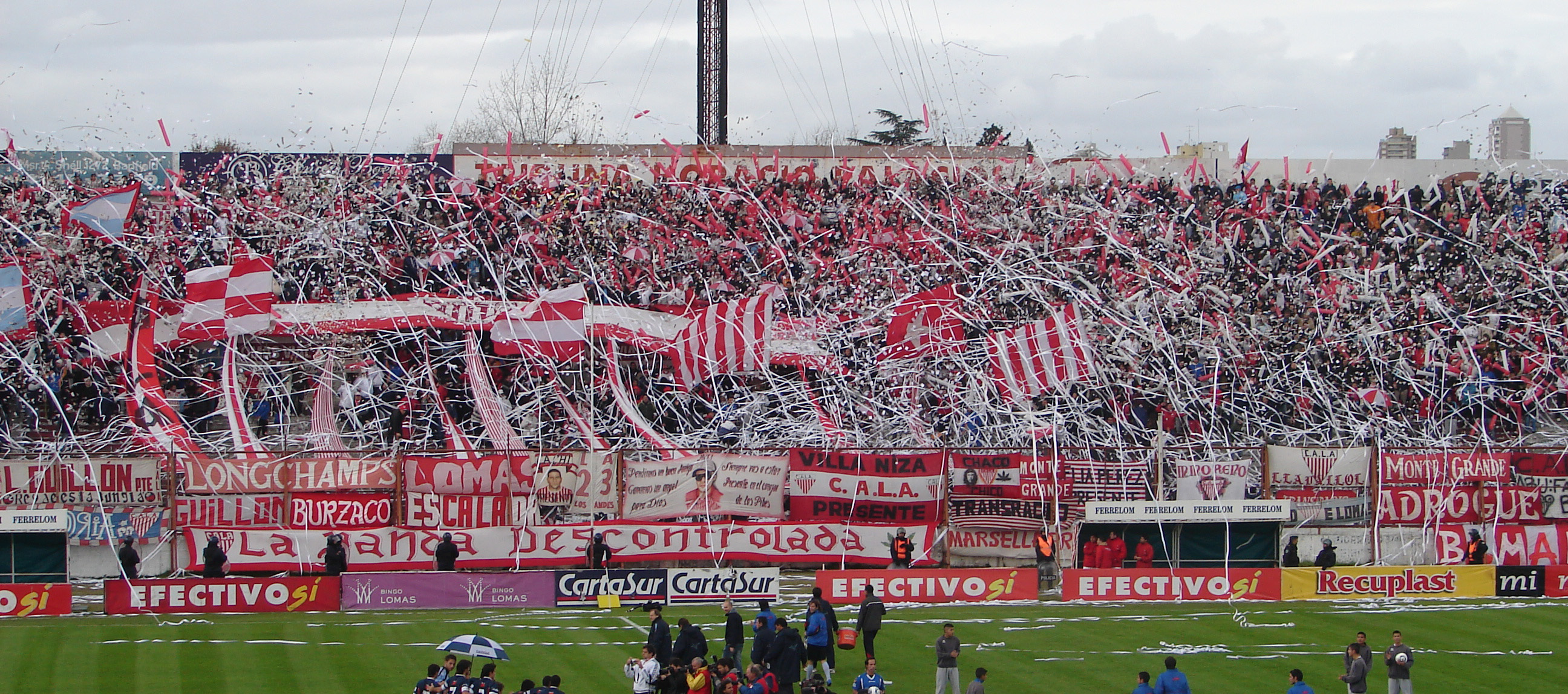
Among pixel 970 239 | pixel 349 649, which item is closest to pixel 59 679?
pixel 349 649

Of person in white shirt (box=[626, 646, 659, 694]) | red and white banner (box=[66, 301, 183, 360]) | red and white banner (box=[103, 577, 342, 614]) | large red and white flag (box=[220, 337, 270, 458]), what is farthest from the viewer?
red and white banner (box=[66, 301, 183, 360])

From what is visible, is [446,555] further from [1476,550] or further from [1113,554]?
[1476,550]

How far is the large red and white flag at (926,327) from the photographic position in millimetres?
29000

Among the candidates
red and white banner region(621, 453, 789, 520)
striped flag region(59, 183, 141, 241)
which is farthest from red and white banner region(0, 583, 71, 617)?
striped flag region(59, 183, 141, 241)

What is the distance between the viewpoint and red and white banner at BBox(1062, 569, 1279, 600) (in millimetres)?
23219

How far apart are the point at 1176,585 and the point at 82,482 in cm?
1809

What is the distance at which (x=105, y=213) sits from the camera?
30.6m

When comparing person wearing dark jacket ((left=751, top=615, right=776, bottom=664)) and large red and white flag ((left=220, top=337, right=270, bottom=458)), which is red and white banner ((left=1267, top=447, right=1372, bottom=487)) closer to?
person wearing dark jacket ((left=751, top=615, right=776, bottom=664))

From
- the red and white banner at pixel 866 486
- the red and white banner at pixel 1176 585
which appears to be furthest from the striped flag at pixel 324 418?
the red and white banner at pixel 1176 585

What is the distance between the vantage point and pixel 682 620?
620 inches

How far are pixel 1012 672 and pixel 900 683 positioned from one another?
1554 mm

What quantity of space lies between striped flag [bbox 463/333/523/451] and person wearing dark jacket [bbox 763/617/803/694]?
40.4 ft

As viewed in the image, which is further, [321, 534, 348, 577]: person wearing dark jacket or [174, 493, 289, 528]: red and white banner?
[174, 493, 289, 528]: red and white banner

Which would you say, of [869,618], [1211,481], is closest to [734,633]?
[869,618]
